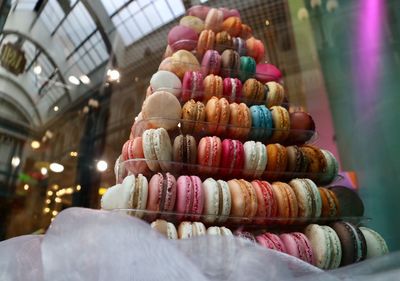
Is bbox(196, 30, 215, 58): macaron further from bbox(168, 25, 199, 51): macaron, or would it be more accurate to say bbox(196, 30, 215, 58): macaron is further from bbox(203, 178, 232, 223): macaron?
bbox(203, 178, 232, 223): macaron

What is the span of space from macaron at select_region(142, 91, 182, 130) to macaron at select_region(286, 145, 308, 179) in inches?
12.7

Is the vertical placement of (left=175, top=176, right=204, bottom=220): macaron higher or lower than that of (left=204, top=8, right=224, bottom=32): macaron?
lower

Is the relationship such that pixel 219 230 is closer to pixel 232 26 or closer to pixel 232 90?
pixel 232 90

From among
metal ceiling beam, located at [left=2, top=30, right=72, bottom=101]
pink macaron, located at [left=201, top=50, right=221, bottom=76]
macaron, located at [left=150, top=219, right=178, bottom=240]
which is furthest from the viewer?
metal ceiling beam, located at [left=2, top=30, right=72, bottom=101]

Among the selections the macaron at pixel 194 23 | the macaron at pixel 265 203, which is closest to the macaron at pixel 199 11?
the macaron at pixel 194 23

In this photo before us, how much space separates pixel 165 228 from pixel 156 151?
19cm

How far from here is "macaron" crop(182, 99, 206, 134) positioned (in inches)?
33.4

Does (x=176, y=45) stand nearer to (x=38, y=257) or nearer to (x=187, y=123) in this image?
(x=187, y=123)

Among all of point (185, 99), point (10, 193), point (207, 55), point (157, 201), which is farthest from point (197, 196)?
point (10, 193)

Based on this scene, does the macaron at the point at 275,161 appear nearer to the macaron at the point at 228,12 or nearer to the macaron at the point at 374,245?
the macaron at the point at 374,245

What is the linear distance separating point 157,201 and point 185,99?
34 cm

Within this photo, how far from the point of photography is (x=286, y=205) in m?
0.78

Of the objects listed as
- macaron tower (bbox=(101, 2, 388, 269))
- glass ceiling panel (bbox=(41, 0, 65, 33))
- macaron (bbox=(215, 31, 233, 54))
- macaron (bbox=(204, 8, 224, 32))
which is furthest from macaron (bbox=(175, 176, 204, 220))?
glass ceiling panel (bbox=(41, 0, 65, 33))

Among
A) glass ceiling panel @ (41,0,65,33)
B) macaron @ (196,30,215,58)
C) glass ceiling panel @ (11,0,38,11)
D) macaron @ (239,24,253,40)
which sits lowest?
macaron @ (196,30,215,58)
